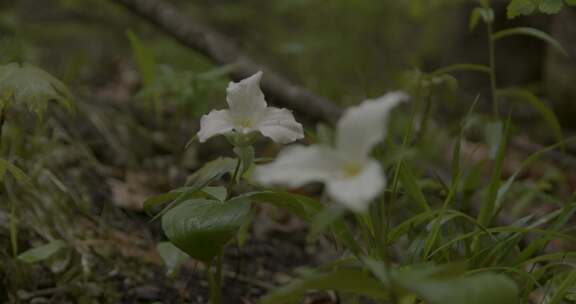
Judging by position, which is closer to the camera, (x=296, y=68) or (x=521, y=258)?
(x=521, y=258)

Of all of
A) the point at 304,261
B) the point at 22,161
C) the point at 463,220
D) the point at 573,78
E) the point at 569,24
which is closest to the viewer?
the point at 463,220

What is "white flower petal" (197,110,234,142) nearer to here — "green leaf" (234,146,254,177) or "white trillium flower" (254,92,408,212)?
"green leaf" (234,146,254,177)

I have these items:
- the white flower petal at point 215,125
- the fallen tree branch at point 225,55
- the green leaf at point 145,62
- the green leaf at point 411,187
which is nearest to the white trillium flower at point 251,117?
the white flower petal at point 215,125

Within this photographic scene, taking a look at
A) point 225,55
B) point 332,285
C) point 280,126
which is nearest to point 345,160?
point 332,285

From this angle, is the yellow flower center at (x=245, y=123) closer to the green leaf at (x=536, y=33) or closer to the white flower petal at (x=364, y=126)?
the white flower petal at (x=364, y=126)

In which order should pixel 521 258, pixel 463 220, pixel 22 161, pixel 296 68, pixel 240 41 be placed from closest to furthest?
pixel 521 258, pixel 463 220, pixel 22 161, pixel 296 68, pixel 240 41

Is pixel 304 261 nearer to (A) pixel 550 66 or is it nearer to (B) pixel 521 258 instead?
(B) pixel 521 258

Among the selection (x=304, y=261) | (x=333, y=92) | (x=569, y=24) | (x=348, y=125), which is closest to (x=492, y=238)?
(x=348, y=125)

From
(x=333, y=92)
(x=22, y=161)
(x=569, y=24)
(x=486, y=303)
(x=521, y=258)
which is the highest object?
(x=333, y=92)
